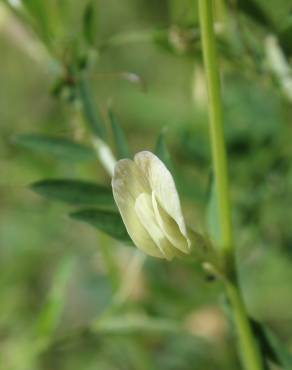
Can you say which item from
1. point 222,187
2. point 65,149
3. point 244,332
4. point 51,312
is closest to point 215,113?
point 222,187

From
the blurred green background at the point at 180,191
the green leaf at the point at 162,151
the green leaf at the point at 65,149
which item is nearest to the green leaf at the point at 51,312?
the blurred green background at the point at 180,191

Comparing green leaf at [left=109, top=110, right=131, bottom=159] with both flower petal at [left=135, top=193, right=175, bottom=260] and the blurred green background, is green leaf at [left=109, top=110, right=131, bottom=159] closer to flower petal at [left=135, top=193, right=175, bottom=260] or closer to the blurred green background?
the blurred green background

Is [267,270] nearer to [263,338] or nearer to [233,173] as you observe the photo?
[233,173]

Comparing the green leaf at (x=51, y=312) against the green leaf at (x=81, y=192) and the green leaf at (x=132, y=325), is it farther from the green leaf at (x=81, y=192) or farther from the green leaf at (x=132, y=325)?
the green leaf at (x=81, y=192)

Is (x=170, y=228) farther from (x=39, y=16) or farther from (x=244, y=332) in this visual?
(x=39, y=16)

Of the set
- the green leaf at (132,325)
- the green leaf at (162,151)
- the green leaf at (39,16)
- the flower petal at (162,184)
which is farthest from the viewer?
the green leaf at (132,325)
